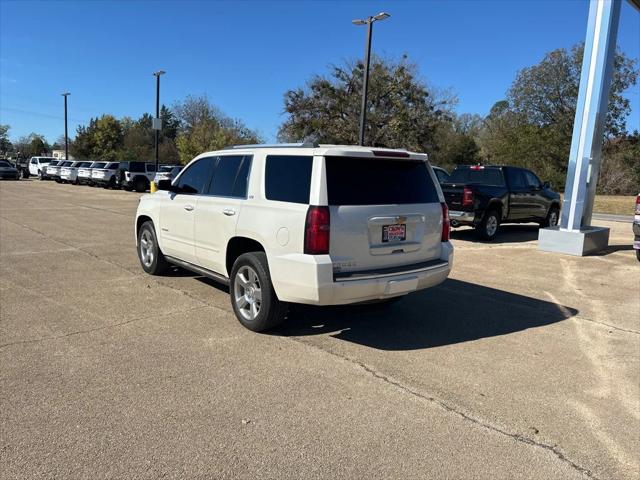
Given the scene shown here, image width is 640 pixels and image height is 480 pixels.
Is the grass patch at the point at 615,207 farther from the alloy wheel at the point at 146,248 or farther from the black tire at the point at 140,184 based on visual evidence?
the black tire at the point at 140,184

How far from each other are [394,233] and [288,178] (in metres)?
1.15

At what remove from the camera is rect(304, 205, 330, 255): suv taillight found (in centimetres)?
433

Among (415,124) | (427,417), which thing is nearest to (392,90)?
(415,124)

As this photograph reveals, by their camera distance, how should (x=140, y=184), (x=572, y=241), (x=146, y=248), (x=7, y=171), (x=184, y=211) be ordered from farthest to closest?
(x=7, y=171)
(x=140, y=184)
(x=572, y=241)
(x=146, y=248)
(x=184, y=211)

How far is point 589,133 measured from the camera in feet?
36.4

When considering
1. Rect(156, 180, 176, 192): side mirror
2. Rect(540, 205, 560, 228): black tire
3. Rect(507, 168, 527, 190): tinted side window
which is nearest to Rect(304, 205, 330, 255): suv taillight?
Rect(156, 180, 176, 192): side mirror

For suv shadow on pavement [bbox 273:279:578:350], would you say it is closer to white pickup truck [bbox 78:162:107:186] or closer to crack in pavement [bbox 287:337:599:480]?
crack in pavement [bbox 287:337:599:480]

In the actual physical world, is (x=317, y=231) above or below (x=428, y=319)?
above

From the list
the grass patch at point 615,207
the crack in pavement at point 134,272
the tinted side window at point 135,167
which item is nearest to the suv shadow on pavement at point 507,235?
the crack in pavement at point 134,272

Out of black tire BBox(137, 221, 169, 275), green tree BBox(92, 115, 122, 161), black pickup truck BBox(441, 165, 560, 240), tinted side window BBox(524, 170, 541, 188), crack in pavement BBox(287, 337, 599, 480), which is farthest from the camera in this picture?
green tree BBox(92, 115, 122, 161)

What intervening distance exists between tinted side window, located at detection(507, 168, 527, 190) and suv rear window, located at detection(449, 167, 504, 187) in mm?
355

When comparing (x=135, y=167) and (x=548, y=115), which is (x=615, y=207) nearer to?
(x=548, y=115)

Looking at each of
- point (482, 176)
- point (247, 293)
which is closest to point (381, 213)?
point (247, 293)

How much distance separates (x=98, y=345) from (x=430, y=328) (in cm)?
336
